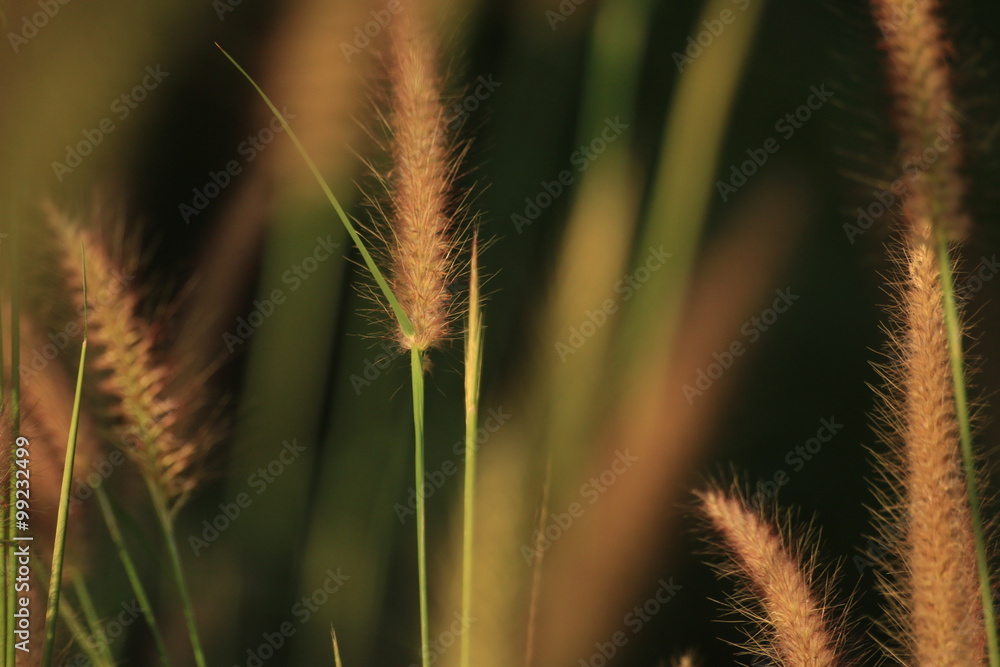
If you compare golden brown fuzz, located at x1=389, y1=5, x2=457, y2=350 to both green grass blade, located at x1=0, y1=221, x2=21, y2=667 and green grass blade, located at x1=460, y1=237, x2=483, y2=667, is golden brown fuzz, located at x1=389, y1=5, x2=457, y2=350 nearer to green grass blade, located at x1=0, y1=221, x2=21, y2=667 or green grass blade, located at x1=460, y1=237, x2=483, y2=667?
green grass blade, located at x1=460, y1=237, x2=483, y2=667

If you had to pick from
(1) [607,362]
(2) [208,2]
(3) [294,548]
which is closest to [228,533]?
(3) [294,548]

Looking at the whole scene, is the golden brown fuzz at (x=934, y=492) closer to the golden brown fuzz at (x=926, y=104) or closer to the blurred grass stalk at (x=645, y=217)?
the golden brown fuzz at (x=926, y=104)

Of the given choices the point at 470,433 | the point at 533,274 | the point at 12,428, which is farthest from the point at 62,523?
the point at 533,274

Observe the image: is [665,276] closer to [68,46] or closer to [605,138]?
[605,138]

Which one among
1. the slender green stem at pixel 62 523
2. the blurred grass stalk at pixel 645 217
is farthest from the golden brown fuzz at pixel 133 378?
the blurred grass stalk at pixel 645 217

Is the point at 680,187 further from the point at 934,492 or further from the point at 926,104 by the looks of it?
the point at 934,492
